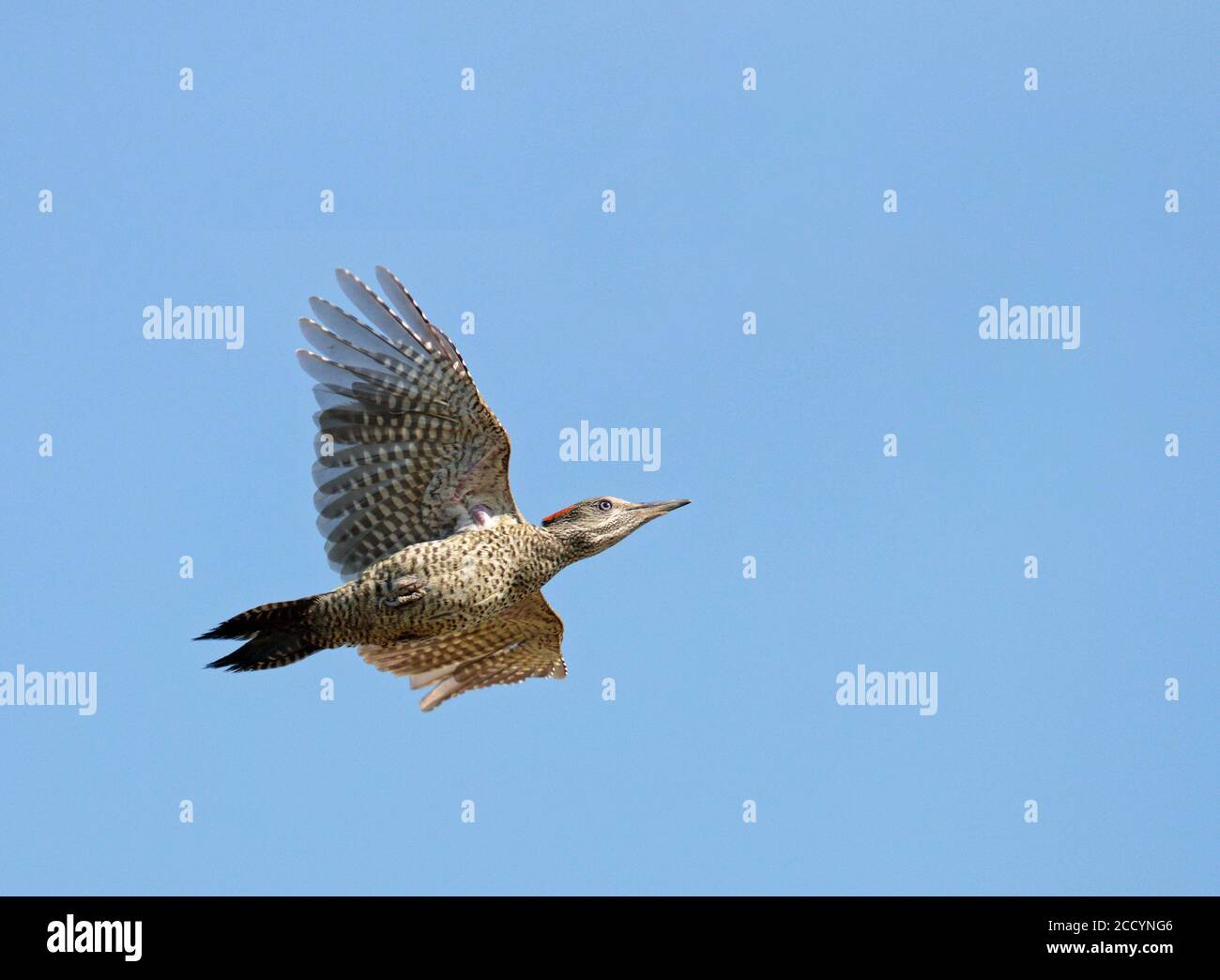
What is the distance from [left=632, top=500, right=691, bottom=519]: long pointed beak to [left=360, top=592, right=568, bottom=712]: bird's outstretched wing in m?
A: 1.37

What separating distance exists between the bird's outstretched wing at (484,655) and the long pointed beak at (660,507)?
137 cm

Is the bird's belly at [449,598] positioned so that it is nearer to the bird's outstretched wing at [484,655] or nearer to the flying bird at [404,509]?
the flying bird at [404,509]

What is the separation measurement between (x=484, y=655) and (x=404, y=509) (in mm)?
2298

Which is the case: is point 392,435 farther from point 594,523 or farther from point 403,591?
point 594,523

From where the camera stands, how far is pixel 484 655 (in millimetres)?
15961

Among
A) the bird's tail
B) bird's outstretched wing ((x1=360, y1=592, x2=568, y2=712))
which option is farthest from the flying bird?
bird's outstretched wing ((x1=360, y1=592, x2=568, y2=712))

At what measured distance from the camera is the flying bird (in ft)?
44.5

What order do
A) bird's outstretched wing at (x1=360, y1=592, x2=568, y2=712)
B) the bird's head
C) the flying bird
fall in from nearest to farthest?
the flying bird, the bird's head, bird's outstretched wing at (x1=360, y1=592, x2=568, y2=712)

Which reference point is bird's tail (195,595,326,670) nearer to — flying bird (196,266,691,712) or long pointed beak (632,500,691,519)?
flying bird (196,266,691,712)

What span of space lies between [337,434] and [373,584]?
125 cm

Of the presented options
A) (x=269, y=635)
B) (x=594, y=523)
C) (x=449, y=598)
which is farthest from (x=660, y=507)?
(x=269, y=635)

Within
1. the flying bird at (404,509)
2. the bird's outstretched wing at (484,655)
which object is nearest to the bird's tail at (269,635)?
the flying bird at (404,509)
